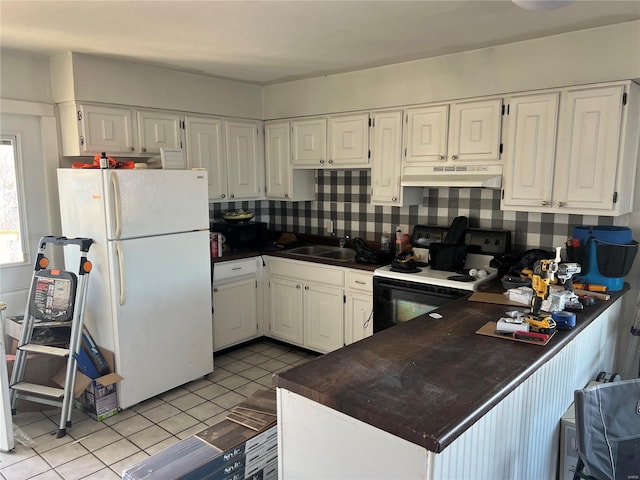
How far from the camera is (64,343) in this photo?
9.97 feet

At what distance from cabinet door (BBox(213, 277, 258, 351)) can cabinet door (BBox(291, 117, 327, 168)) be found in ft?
3.85

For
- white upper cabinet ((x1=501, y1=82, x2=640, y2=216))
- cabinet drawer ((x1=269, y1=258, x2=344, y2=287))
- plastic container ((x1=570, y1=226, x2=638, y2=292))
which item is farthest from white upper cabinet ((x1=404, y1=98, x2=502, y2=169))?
cabinet drawer ((x1=269, y1=258, x2=344, y2=287))

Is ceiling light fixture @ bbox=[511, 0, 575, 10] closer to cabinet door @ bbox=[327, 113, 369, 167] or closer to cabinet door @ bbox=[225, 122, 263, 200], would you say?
cabinet door @ bbox=[327, 113, 369, 167]

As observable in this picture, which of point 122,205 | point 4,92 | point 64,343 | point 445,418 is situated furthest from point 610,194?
point 4,92

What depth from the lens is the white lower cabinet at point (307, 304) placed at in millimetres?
3770

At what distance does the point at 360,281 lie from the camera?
11.7 ft

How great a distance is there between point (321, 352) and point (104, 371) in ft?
5.65

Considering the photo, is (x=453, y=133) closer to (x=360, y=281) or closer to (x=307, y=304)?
(x=360, y=281)

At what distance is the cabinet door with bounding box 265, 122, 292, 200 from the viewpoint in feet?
14.0

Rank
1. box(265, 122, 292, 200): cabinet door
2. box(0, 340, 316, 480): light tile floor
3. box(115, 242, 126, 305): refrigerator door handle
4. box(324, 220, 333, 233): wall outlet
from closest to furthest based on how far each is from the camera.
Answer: box(0, 340, 316, 480): light tile floor
box(115, 242, 126, 305): refrigerator door handle
box(265, 122, 292, 200): cabinet door
box(324, 220, 333, 233): wall outlet

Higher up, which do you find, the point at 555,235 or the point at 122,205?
the point at 122,205

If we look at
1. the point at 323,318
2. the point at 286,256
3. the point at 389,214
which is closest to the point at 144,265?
the point at 286,256

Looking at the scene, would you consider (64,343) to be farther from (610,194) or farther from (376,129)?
(610,194)

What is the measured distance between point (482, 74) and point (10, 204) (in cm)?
342
